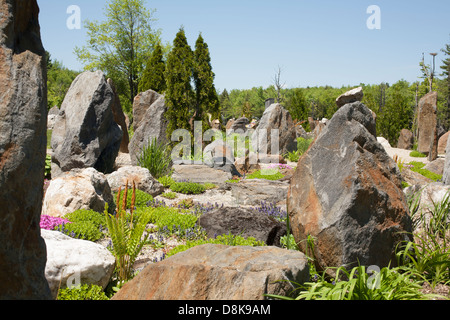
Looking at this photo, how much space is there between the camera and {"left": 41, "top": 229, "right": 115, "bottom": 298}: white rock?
375cm

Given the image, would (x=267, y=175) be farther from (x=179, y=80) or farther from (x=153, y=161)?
(x=179, y=80)

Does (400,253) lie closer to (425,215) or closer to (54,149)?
(425,215)

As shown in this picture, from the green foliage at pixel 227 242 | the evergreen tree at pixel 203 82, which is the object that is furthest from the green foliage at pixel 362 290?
the evergreen tree at pixel 203 82

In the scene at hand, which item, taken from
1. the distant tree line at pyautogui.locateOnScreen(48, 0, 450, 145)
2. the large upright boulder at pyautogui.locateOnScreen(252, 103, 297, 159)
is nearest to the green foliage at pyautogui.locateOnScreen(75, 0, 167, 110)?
the distant tree line at pyautogui.locateOnScreen(48, 0, 450, 145)

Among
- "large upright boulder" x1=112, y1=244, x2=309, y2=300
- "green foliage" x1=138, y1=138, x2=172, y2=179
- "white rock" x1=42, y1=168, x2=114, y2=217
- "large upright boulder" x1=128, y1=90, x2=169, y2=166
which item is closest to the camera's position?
"large upright boulder" x1=112, y1=244, x2=309, y2=300

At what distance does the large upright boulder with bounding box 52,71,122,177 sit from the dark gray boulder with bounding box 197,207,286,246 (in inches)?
201

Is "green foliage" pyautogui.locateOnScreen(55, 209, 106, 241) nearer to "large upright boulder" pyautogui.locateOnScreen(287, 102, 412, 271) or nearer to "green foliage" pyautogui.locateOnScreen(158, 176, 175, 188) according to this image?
"large upright boulder" pyautogui.locateOnScreen(287, 102, 412, 271)

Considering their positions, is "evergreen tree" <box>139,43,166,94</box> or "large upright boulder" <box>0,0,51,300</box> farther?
"evergreen tree" <box>139,43,166,94</box>

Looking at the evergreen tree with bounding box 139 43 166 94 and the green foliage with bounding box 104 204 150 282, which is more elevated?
the evergreen tree with bounding box 139 43 166 94

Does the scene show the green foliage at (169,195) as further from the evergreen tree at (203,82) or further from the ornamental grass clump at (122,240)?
the evergreen tree at (203,82)

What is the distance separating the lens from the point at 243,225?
238 inches

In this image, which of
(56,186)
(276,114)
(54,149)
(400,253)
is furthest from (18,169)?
(276,114)

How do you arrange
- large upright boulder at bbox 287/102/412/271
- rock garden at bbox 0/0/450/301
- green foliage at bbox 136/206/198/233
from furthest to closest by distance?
green foliage at bbox 136/206/198/233 → large upright boulder at bbox 287/102/412/271 → rock garden at bbox 0/0/450/301
